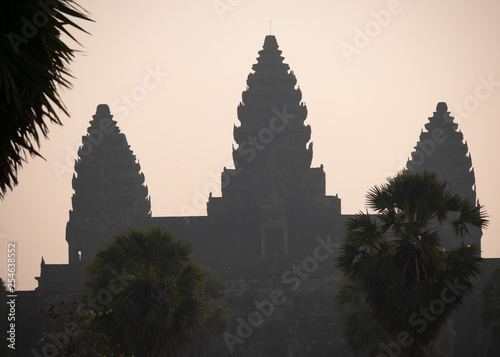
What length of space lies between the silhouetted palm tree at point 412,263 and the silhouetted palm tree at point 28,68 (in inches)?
581

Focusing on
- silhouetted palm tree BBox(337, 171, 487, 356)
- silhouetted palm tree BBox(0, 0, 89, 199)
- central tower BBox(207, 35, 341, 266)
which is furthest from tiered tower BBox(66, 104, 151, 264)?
silhouetted palm tree BBox(0, 0, 89, 199)

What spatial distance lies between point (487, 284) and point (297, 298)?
22.8 meters

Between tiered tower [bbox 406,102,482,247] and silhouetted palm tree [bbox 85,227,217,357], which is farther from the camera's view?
tiered tower [bbox 406,102,482,247]

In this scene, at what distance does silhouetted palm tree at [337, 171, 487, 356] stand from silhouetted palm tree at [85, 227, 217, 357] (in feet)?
26.8

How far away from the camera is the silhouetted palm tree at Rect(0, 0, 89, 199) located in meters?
10.3

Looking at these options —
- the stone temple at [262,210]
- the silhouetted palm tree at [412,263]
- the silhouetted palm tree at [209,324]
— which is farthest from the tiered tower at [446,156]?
the silhouetted palm tree at [412,263]

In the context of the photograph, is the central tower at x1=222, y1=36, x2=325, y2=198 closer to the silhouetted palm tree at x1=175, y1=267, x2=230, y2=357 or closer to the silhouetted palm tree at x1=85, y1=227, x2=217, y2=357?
the silhouetted palm tree at x1=175, y1=267, x2=230, y2=357

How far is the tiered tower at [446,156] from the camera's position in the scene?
329 ft

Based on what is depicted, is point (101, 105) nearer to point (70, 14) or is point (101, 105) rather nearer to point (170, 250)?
point (170, 250)

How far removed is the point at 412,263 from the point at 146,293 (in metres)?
10.3

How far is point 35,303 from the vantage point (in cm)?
7700

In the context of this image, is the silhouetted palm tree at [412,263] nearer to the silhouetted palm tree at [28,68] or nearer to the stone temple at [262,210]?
the silhouetted palm tree at [28,68]

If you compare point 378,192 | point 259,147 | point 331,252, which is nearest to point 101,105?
point 259,147

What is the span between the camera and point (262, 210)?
94500 mm
